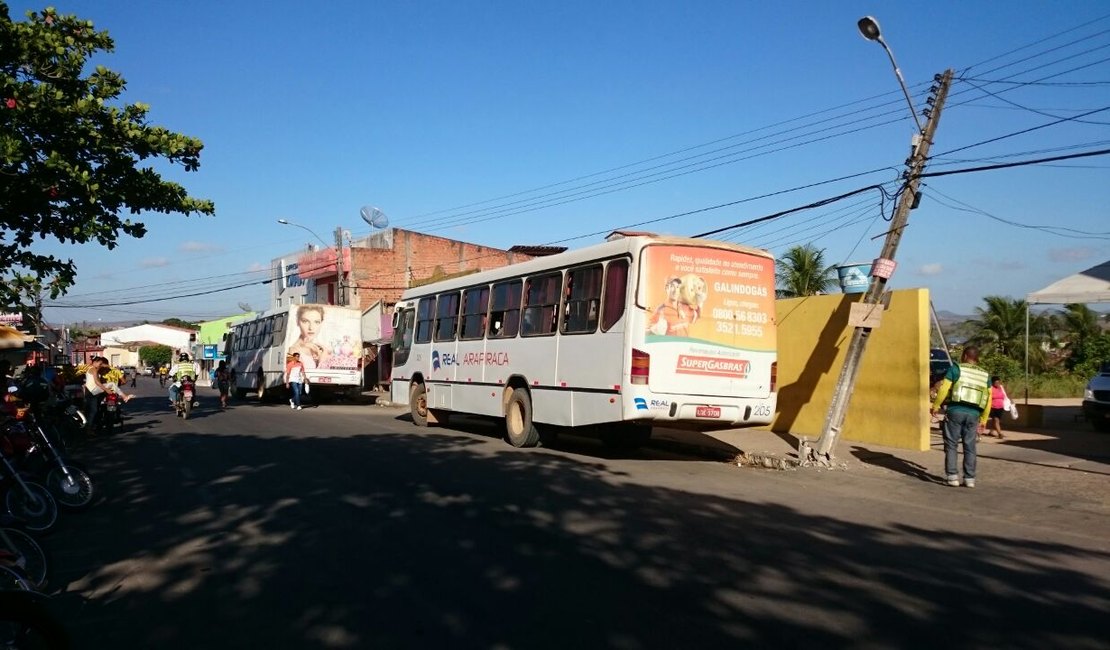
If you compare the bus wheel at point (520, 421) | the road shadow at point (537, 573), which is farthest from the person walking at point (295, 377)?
the road shadow at point (537, 573)

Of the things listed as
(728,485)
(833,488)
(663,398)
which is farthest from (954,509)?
(663,398)

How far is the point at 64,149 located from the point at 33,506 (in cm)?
786

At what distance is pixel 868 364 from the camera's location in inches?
539

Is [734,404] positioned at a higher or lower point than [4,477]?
higher

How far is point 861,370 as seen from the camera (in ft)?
45.4

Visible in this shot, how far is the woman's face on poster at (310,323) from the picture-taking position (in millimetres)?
26484

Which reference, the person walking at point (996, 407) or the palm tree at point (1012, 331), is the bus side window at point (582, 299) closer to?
the person walking at point (996, 407)

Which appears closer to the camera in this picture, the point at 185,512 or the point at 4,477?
the point at 4,477

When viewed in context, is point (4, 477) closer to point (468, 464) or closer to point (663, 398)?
point (468, 464)

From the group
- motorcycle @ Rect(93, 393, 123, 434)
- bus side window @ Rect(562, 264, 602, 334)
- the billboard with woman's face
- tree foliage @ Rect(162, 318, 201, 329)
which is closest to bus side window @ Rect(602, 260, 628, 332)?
bus side window @ Rect(562, 264, 602, 334)

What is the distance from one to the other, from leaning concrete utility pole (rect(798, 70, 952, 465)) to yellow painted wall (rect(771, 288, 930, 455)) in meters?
1.12

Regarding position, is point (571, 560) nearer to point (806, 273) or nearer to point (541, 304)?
point (541, 304)

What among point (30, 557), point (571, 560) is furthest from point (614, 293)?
point (30, 557)

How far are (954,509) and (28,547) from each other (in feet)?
28.1
